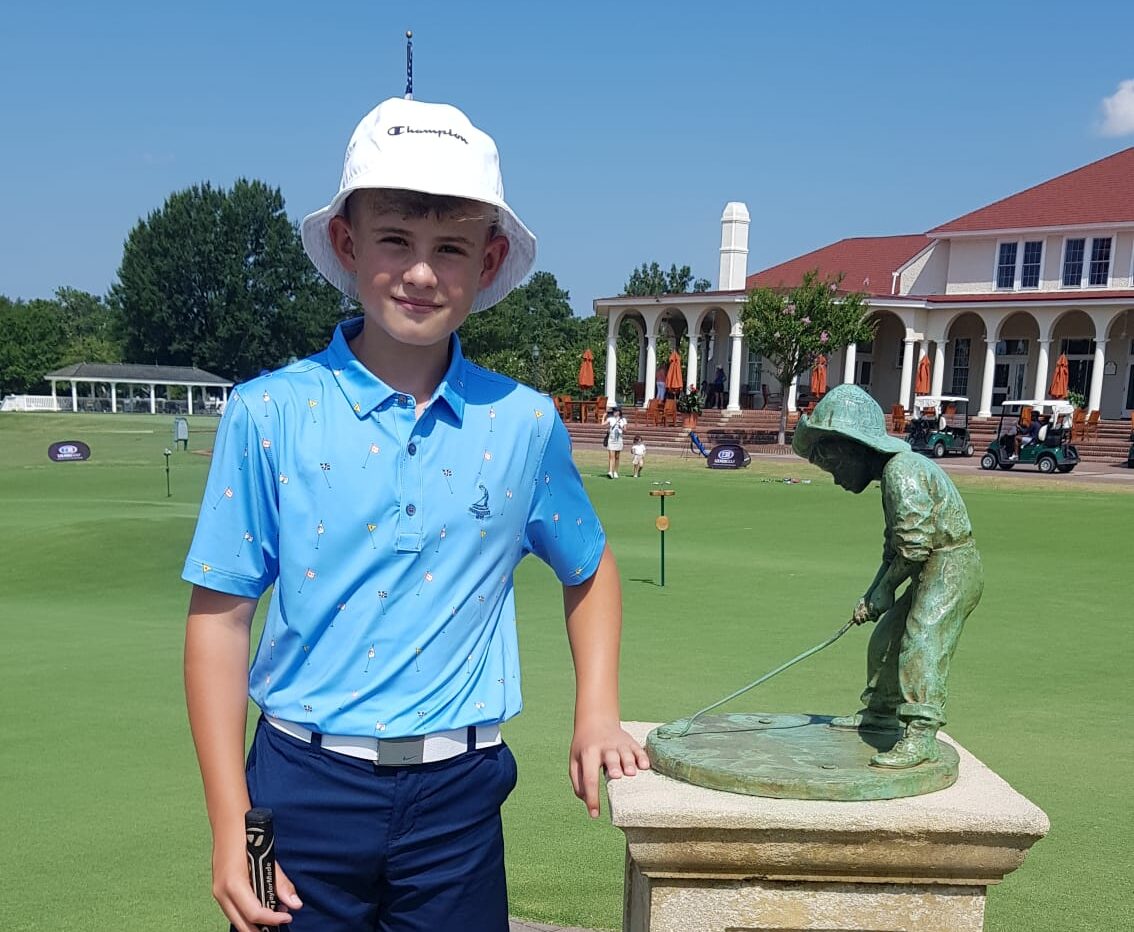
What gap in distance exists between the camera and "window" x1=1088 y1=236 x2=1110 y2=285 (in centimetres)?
3441

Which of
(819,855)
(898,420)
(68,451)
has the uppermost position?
(819,855)

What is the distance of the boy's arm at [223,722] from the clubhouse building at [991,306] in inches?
1195

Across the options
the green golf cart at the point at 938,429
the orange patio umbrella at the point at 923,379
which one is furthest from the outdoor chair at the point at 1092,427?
the orange patio umbrella at the point at 923,379

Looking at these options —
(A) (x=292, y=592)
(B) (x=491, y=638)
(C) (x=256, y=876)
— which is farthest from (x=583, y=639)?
(C) (x=256, y=876)

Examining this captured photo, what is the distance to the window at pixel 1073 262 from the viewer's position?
35.0 meters

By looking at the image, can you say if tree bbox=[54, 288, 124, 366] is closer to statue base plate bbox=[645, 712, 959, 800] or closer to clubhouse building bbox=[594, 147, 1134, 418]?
clubhouse building bbox=[594, 147, 1134, 418]

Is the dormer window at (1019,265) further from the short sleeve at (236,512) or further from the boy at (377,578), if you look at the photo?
the short sleeve at (236,512)

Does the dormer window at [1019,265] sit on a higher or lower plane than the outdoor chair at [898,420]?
higher

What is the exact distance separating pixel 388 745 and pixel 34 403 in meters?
71.6

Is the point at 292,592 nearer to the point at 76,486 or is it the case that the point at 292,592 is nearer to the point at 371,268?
the point at 371,268

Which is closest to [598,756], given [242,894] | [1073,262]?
[242,894]

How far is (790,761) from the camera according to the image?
2527 mm

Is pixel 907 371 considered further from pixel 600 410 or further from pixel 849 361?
pixel 600 410

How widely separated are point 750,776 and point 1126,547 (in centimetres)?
1290
